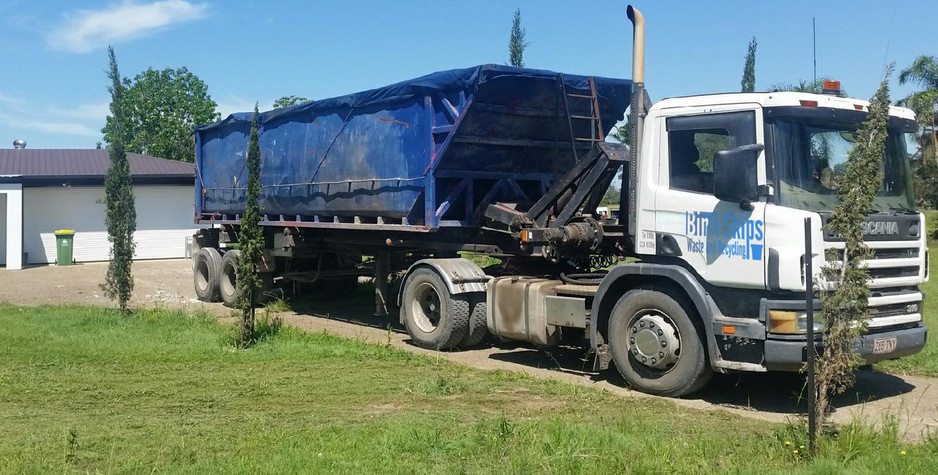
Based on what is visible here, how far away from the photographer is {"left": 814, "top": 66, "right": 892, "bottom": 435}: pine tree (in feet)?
19.2

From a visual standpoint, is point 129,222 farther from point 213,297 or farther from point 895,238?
point 895,238

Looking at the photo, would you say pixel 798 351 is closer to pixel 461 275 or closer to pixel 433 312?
pixel 461 275

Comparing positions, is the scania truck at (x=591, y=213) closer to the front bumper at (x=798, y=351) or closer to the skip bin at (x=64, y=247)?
the front bumper at (x=798, y=351)

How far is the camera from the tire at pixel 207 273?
17.7 metres

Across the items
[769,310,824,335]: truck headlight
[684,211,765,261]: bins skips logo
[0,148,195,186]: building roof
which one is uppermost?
[0,148,195,186]: building roof

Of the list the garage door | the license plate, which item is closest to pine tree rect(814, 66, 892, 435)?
the license plate

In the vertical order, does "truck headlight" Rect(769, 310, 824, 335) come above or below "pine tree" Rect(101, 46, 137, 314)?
below

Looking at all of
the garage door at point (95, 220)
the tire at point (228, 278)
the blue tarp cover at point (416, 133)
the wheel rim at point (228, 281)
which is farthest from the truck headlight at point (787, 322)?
the garage door at point (95, 220)

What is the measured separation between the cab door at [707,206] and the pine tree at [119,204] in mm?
9017

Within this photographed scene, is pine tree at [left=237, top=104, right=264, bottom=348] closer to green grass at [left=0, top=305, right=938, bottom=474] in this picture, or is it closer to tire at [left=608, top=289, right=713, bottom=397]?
green grass at [left=0, top=305, right=938, bottom=474]

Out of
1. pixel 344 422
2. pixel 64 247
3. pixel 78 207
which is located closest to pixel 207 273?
pixel 64 247

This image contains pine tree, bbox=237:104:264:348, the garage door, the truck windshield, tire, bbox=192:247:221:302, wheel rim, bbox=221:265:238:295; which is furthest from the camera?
the garage door

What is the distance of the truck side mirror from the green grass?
1904mm

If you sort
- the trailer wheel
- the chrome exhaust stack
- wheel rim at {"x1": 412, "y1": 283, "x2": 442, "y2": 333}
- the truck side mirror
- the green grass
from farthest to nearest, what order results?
the trailer wheel, wheel rim at {"x1": 412, "y1": 283, "x2": 442, "y2": 333}, the chrome exhaust stack, the truck side mirror, the green grass
